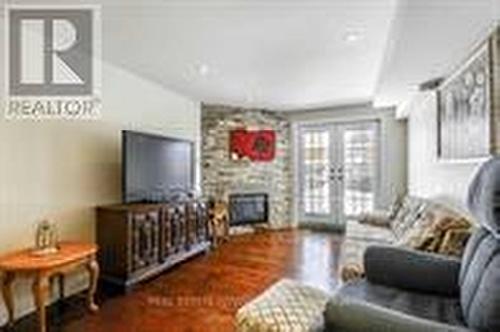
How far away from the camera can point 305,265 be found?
14.7 ft

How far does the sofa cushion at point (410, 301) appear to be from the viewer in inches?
72.2

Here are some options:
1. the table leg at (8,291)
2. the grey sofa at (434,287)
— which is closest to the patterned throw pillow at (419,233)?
the grey sofa at (434,287)

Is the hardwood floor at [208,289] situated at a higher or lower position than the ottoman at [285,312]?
lower

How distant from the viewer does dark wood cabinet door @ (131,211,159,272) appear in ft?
11.8

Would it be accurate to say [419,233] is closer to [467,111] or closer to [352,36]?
[467,111]

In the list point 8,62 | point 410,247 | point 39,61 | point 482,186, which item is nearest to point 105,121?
point 39,61

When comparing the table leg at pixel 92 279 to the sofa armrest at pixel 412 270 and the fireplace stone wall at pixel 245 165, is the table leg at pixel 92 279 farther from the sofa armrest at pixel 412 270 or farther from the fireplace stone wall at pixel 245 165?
the fireplace stone wall at pixel 245 165

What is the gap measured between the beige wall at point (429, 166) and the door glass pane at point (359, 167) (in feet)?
2.23

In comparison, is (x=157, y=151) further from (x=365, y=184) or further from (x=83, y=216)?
(x=365, y=184)

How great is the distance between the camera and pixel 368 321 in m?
1.37

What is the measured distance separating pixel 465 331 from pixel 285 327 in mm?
689

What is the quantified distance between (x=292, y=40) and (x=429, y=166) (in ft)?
7.21

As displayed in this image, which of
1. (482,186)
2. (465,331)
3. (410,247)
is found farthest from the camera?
(410,247)

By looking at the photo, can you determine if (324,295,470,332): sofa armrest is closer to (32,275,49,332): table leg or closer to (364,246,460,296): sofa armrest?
(364,246,460,296): sofa armrest
